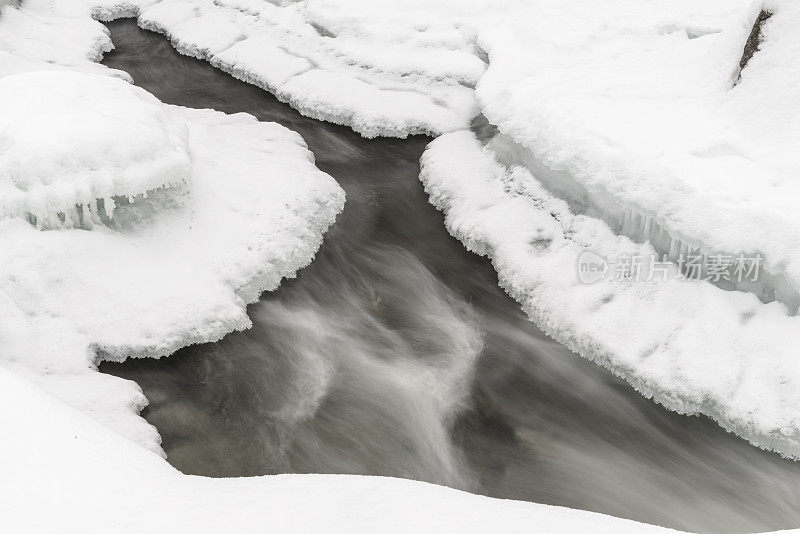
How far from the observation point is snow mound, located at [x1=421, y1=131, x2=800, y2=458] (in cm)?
470

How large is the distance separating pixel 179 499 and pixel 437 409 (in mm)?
2601

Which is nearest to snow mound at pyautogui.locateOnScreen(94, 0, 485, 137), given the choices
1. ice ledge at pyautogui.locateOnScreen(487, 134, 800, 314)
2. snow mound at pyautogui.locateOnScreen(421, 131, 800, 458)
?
ice ledge at pyautogui.locateOnScreen(487, 134, 800, 314)

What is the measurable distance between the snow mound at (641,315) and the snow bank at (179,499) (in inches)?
95.2

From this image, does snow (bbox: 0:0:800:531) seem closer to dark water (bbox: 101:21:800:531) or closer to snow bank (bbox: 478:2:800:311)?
snow bank (bbox: 478:2:800:311)

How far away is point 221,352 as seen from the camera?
5.39 m

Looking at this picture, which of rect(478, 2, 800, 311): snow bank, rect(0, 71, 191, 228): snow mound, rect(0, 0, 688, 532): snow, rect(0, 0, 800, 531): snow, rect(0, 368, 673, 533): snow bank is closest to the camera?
rect(0, 368, 673, 533): snow bank

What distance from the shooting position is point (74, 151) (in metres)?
5.61

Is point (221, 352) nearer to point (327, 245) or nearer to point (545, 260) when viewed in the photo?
point (327, 245)

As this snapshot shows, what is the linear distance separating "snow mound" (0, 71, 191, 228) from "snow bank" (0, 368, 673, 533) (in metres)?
2.86

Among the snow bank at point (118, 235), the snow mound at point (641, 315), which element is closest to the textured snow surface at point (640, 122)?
the snow mound at point (641, 315)

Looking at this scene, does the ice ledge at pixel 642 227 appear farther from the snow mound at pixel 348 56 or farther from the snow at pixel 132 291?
the snow at pixel 132 291

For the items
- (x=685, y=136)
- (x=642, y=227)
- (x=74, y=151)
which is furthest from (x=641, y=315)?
(x=74, y=151)

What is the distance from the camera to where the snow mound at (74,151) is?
5449 mm

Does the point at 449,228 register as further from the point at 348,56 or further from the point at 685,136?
the point at 348,56
